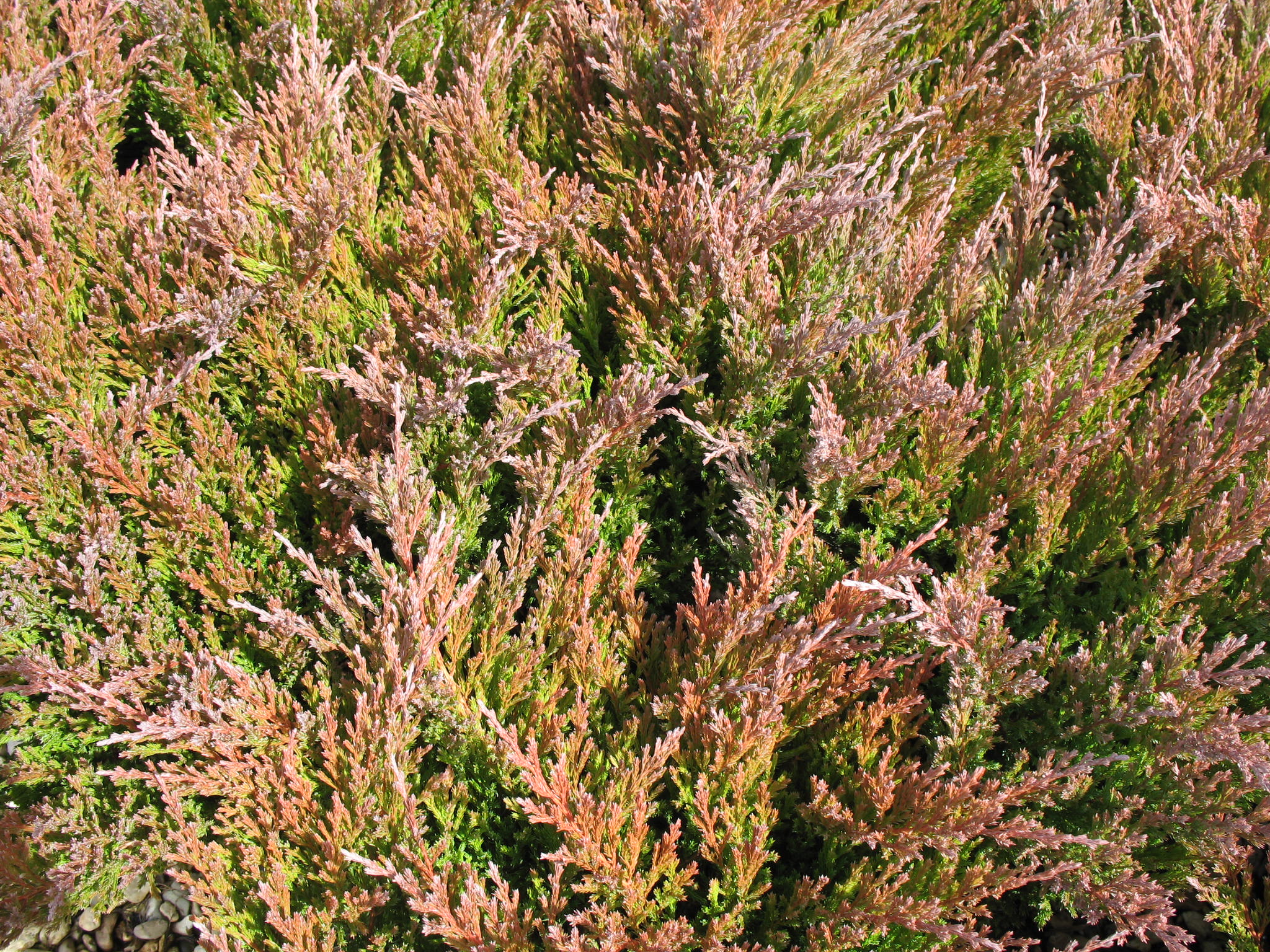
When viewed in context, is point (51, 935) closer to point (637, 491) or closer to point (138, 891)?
point (138, 891)

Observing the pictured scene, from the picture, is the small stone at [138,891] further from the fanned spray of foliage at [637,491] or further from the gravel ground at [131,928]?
the fanned spray of foliage at [637,491]

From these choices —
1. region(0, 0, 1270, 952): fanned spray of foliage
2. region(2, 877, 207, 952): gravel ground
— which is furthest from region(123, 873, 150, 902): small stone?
region(0, 0, 1270, 952): fanned spray of foliage

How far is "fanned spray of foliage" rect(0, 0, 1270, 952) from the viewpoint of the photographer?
2205 mm

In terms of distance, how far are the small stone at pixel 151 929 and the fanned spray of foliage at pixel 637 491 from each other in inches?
9.3

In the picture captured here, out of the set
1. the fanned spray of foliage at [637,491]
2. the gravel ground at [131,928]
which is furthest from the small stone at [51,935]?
the fanned spray of foliage at [637,491]

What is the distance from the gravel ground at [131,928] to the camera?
2.64 m

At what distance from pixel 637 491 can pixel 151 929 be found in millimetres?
2100

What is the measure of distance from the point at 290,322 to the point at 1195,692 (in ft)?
10.00

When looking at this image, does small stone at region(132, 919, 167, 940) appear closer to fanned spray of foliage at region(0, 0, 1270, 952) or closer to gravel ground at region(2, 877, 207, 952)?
gravel ground at region(2, 877, 207, 952)

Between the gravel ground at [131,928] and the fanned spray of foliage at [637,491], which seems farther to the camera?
the gravel ground at [131,928]

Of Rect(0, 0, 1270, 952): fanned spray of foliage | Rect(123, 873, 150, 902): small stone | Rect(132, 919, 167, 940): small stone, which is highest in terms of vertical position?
Rect(0, 0, 1270, 952): fanned spray of foliage

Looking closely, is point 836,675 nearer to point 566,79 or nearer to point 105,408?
point 105,408

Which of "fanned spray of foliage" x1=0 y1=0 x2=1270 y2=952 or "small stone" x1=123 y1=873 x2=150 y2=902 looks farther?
"small stone" x1=123 y1=873 x2=150 y2=902

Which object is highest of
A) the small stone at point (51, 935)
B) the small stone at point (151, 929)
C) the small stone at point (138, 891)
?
the small stone at point (138, 891)
